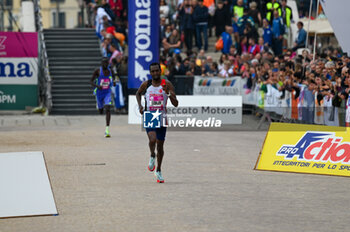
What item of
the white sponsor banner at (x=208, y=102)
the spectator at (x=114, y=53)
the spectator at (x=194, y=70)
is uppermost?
the spectator at (x=114, y=53)

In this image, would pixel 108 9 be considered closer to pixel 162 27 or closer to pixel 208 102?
pixel 162 27

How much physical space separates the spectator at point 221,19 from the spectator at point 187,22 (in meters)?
1.13

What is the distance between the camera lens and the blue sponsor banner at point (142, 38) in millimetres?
26438

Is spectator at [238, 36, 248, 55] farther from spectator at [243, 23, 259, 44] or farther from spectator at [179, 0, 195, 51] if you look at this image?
spectator at [179, 0, 195, 51]

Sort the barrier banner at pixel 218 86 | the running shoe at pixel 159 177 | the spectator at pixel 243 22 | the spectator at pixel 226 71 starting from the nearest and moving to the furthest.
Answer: the running shoe at pixel 159 177
the barrier banner at pixel 218 86
the spectator at pixel 226 71
the spectator at pixel 243 22

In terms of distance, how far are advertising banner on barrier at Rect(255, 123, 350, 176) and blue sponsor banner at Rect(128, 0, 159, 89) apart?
41.4 feet

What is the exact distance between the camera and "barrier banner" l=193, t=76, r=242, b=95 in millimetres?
27766

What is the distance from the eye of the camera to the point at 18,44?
2888 cm

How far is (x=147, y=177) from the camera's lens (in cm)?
1321

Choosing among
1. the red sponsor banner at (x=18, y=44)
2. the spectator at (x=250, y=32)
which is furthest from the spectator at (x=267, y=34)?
the red sponsor banner at (x=18, y=44)

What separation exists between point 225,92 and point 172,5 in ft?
27.0

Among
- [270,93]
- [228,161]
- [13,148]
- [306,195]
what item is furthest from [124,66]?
[306,195]

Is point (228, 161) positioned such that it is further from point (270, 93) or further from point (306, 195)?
point (270, 93)

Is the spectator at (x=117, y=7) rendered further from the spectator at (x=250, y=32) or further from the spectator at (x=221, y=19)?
the spectator at (x=250, y=32)
